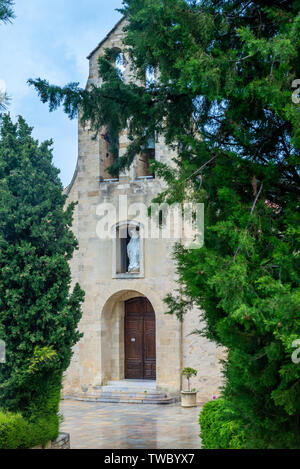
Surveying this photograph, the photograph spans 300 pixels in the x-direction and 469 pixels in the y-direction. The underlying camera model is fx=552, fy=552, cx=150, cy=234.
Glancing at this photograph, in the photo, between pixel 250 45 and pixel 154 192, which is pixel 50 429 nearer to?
pixel 250 45

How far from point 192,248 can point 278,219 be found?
0.98 metres

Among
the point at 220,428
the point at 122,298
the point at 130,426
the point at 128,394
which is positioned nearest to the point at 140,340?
the point at 122,298

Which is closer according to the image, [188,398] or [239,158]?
[239,158]

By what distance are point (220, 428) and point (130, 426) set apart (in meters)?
6.28

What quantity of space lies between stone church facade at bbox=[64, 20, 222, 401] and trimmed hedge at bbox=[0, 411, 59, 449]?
690cm

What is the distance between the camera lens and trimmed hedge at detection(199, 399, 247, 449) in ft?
21.7

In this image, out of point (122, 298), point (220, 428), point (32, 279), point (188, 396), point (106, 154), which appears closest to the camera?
point (220, 428)

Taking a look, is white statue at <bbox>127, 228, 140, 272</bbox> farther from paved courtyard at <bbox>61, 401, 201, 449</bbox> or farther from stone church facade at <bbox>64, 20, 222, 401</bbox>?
paved courtyard at <bbox>61, 401, 201, 449</bbox>

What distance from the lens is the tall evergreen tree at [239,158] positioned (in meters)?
5.03

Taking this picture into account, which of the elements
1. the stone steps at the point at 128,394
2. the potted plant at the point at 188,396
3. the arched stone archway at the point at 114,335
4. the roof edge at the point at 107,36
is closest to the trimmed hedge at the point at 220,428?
the potted plant at the point at 188,396

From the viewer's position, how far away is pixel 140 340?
18391 millimetres

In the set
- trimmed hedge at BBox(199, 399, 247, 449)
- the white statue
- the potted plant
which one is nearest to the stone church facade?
the white statue

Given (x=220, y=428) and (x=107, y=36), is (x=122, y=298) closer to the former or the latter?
(x=107, y=36)

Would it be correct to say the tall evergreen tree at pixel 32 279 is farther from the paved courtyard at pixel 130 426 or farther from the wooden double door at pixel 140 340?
the wooden double door at pixel 140 340
